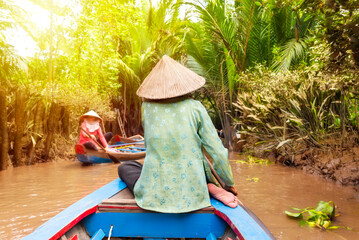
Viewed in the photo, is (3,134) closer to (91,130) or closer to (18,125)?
(18,125)

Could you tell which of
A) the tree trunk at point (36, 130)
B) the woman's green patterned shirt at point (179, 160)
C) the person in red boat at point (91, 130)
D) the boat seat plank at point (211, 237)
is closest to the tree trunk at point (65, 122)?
the tree trunk at point (36, 130)

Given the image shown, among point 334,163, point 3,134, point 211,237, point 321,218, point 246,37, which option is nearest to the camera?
point 211,237

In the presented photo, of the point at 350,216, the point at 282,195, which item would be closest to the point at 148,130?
the point at 350,216

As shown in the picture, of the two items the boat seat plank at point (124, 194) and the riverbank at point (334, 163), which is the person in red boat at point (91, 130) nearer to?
the riverbank at point (334, 163)

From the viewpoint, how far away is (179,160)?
2.02 metres

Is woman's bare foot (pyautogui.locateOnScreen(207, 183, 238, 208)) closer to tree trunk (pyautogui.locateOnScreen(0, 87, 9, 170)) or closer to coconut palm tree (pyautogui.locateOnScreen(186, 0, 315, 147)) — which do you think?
tree trunk (pyautogui.locateOnScreen(0, 87, 9, 170))

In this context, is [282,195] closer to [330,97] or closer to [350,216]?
[350,216]

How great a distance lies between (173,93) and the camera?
202 cm

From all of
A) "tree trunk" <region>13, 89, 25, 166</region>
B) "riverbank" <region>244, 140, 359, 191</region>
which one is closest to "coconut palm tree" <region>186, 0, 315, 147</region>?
"riverbank" <region>244, 140, 359, 191</region>

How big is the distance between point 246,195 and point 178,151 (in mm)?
3038

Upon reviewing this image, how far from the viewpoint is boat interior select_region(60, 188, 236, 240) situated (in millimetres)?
2016

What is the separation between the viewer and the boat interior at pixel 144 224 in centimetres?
202

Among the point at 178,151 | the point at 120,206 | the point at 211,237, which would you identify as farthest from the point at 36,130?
the point at 211,237

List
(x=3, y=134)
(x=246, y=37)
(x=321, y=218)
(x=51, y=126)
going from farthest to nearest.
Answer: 1. (x=246, y=37)
2. (x=51, y=126)
3. (x=3, y=134)
4. (x=321, y=218)
